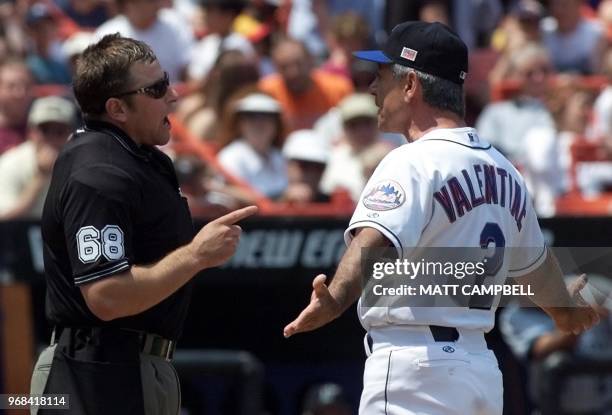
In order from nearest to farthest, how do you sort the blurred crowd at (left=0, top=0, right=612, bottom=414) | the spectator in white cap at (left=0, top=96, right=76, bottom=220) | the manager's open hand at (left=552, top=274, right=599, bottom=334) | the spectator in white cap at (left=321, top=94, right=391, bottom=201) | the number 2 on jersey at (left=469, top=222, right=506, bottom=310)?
the number 2 on jersey at (left=469, top=222, right=506, bottom=310)
the manager's open hand at (left=552, top=274, right=599, bottom=334)
the spectator in white cap at (left=0, top=96, right=76, bottom=220)
the blurred crowd at (left=0, top=0, right=612, bottom=414)
the spectator in white cap at (left=321, top=94, right=391, bottom=201)

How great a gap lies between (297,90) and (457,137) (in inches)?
218

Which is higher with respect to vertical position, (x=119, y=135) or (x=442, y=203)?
→ (x=119, y=135)

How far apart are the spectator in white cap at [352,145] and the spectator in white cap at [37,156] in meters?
1.67

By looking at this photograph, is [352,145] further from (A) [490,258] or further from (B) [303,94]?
(A) [490,258]

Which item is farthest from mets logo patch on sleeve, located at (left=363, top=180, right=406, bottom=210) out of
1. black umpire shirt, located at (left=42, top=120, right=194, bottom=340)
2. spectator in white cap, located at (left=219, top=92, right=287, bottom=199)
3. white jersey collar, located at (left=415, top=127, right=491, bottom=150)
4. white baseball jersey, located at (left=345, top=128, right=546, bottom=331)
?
spectator in white cap, located at (left=219, top=92, right=287, bottom=199)

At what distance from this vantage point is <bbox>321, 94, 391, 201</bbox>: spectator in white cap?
8.34 m

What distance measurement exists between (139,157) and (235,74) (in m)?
4.83

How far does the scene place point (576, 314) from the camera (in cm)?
428

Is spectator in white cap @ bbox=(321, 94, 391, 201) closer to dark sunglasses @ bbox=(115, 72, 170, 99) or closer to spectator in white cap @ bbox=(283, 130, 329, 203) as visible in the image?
spectator in white cap @ bbox=(283, 130, 329, 203)

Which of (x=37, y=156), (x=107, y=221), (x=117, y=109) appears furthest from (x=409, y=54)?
(x=37, y=156)

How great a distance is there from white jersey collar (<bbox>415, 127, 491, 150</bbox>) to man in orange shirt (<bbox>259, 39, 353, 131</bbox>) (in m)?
5.34

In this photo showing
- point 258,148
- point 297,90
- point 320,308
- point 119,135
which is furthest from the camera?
point 297,90

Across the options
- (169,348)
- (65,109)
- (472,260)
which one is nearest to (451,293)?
(472,260)

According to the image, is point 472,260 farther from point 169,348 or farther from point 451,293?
point 169,348
